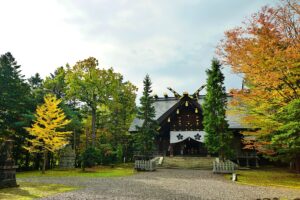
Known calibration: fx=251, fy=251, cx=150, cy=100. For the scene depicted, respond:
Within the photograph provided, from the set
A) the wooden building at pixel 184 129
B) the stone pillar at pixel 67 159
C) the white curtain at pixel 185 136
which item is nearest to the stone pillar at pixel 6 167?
the stone pillar at pixel 67 159

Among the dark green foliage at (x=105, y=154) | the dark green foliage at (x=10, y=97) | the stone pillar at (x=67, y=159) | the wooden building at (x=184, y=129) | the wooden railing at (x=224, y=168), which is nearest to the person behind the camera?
the wooden railing at (x=224, y=168)

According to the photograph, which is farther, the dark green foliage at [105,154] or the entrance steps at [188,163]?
the dark green foliage at [105,154]

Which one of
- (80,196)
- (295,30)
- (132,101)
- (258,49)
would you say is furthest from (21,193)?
(132,101)

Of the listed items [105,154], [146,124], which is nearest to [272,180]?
[146,124]

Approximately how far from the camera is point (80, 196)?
31.7ft

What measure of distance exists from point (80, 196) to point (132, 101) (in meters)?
31.3

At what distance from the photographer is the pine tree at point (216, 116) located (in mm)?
22547

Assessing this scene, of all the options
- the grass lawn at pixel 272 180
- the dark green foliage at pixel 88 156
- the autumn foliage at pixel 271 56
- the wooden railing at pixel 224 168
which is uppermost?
the autumn foliage at pixel 271 56

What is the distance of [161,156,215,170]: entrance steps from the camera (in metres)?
25.5

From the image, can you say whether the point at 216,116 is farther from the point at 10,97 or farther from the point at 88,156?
the point at 10,97

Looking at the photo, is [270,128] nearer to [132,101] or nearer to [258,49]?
[258,49]

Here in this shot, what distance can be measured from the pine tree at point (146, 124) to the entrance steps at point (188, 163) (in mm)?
2661

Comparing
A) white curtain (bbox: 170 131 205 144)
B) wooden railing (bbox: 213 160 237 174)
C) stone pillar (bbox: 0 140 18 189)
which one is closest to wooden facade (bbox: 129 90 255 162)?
white curtain (bbox: 170 131 205 144)

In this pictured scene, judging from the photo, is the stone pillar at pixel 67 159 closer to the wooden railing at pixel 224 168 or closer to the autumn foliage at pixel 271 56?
the wooden railing at pixel 224 168
